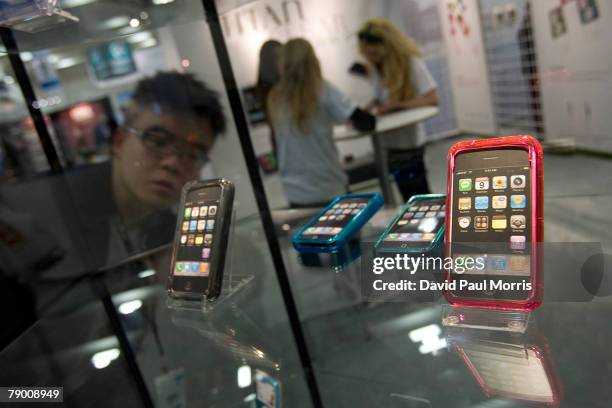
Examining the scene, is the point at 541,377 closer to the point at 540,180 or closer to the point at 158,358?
the point at 540,180

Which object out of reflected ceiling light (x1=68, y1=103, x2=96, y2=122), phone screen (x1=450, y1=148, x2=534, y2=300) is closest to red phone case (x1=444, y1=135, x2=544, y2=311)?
phone screen (x1=450, y1=148, x2=534, y2=300)

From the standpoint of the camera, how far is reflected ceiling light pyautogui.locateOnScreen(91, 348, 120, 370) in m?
0.71

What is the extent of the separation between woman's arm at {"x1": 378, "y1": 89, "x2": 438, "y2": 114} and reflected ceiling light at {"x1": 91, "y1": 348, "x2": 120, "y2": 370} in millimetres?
853

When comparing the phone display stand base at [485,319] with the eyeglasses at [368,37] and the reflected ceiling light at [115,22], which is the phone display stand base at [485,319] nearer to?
the reflected ceiling light at [115,22]

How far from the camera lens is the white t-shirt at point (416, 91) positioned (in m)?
1.16

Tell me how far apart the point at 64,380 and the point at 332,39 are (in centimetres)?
112

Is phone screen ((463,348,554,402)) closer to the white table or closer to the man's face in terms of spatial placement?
the white table

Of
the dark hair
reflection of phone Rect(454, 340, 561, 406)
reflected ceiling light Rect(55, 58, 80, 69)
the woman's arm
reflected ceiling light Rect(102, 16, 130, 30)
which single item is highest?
reflected ceiling light Rect(55, 58, 80, 69)

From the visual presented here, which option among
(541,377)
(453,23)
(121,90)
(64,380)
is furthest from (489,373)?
(121,90)

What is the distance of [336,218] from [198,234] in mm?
231

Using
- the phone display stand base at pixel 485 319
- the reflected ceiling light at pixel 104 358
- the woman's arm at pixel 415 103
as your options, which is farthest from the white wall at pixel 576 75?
the reflected ceiling light at pixel 104 358

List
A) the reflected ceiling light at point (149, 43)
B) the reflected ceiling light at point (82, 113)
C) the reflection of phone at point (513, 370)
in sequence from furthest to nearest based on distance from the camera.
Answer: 1. the reflected ceiling light at point (82, 113)
2. the reflected ceiling light at point (149, 43)
3. the reflection of phone at point (513, 370)

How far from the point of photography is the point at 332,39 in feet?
4.52

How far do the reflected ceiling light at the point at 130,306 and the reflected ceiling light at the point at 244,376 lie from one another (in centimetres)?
35
